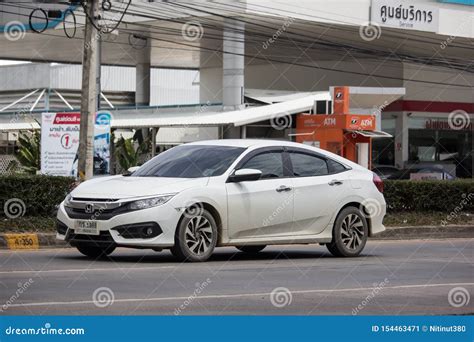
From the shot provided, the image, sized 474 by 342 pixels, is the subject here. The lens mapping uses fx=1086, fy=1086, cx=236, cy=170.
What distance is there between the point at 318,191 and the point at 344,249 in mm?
955

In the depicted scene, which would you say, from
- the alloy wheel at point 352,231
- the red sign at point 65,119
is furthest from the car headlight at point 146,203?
the red sign at point 65,119

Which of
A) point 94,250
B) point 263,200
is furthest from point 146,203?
point 263,200

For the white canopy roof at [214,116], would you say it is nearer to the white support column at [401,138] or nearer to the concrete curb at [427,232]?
the concrete curb at [427,232]

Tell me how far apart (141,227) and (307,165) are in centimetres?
286

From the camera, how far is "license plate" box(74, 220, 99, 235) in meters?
12.9

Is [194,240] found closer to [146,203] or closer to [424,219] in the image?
[146,203]

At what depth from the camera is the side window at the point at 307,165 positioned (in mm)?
14438

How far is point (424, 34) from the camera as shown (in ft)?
153

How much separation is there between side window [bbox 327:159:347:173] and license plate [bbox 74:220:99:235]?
3.58 m

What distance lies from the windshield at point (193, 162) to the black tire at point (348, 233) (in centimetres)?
176

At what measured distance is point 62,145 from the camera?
26.1 m

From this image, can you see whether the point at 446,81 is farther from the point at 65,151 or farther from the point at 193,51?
the point at 65,151

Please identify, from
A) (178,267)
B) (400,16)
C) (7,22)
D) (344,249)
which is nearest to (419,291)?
(178,267)

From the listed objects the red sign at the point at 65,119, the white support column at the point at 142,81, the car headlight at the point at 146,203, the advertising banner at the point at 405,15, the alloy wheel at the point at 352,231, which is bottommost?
the alloy wheel at the point at 352,231
